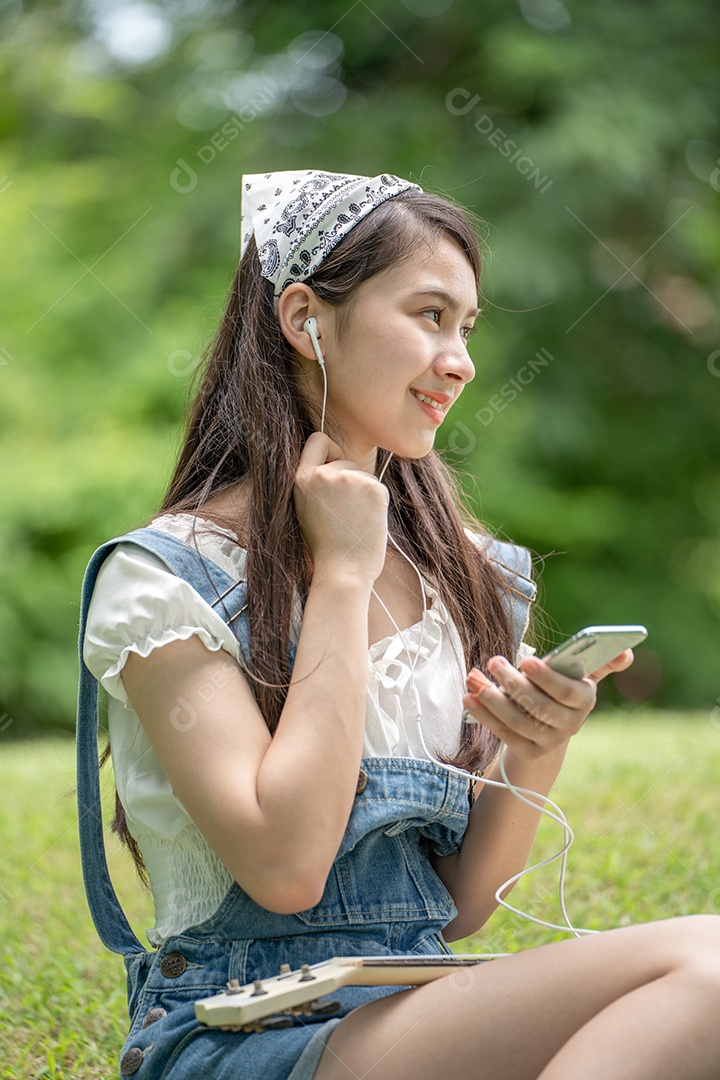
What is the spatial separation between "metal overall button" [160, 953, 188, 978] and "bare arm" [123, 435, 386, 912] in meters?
0.21

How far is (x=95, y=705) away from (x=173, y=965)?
40 centimetres

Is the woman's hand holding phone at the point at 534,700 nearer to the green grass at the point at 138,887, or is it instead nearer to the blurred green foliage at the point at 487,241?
the green grass at the point at 138,887

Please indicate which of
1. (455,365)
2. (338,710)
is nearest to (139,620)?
(338,710)

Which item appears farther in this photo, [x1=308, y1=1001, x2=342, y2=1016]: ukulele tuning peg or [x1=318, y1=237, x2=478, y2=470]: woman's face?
[x1=318, y1=237, x2=478, y2=470]: woman's face

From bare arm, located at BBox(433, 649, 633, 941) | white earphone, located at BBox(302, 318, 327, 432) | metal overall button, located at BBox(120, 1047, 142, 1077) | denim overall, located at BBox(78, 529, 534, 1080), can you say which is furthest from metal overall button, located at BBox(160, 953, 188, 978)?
white earphone, located at BBox(302, 318, 327, 432)

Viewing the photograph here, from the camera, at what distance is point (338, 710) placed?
1526 millimetres

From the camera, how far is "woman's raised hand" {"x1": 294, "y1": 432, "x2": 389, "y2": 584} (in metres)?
1.68

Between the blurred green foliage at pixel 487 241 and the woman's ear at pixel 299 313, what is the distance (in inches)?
226

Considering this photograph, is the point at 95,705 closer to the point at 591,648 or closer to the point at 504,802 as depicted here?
the point at 504,802

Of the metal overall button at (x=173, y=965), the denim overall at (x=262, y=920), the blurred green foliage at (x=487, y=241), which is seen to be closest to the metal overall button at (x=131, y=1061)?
the denim overall at (x=262, y=920)

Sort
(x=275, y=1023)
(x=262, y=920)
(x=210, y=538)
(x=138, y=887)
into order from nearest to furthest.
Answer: (x=275, y=1023), (x=262, y=920), (x=210, y=538), (x=138, y=887)

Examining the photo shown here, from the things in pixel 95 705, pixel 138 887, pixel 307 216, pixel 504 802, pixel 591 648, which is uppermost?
pixel 307 216

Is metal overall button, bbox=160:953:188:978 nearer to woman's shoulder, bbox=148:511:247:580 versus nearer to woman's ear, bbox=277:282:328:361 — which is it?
woman's shoulder, bbox=148:511:247:580

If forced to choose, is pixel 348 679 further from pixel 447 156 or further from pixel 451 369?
pixel 447 156
